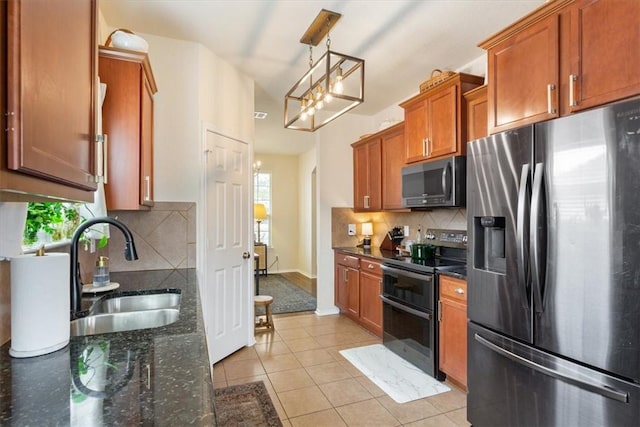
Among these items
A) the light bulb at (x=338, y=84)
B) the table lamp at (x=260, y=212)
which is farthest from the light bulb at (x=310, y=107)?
the table lamp at (x=260, y=212)

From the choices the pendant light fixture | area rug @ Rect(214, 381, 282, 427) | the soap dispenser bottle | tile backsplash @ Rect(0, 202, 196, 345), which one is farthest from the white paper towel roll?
the pendant light fixture

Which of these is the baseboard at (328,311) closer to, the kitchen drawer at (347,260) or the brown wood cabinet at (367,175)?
the kitchen drawer at (347,260)

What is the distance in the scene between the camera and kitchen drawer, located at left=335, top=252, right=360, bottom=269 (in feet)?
13.5

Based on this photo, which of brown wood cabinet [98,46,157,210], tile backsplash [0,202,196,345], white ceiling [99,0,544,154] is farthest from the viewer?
tile backsplash [0,202,196,345]

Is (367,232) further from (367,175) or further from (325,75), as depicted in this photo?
(325,75)

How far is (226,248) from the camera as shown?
3.19 meters

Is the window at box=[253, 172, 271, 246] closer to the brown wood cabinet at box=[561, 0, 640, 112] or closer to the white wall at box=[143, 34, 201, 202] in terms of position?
the white wall at box=[143, 34, 201, 202]

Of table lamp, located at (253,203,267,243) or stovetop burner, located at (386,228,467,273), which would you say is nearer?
stovetop burner, located at (386,228,467,273)

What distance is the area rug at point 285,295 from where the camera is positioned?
194 inches

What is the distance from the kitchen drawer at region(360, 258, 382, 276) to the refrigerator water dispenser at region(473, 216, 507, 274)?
64.7 inches

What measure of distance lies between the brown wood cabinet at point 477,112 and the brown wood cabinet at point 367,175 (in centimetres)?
142

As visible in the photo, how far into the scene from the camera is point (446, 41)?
2811mm

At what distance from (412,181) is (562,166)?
1.76 metres

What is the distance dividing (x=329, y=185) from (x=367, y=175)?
0.59 meters
